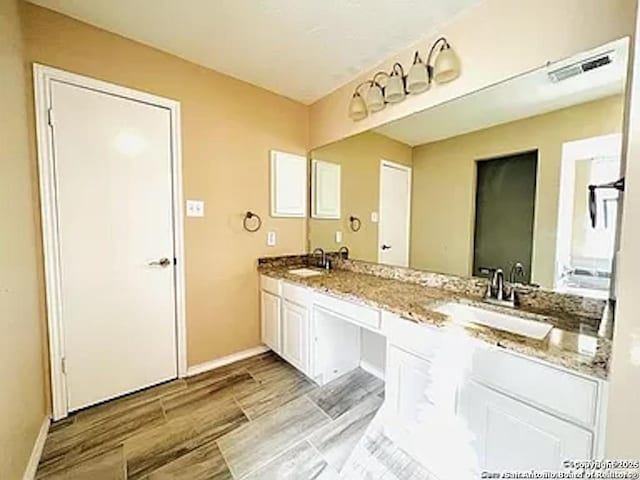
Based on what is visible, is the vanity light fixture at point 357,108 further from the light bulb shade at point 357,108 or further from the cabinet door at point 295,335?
the cabinet door at point 295,335

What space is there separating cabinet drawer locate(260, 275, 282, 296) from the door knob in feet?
2.62

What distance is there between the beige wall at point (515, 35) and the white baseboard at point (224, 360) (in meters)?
2.31

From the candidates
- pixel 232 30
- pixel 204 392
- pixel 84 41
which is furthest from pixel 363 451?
pixel 84 41

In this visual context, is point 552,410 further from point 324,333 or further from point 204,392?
point 204,392

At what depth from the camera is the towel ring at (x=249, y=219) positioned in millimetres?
2574

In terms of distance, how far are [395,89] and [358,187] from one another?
0.92 meters

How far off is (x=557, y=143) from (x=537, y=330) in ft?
3.06

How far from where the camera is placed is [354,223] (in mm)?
2736

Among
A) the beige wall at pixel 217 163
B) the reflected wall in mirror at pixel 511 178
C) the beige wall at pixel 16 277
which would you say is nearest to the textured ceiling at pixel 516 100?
the reflected wall in mirror at pixel 511 178

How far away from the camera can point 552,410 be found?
0.99 metres

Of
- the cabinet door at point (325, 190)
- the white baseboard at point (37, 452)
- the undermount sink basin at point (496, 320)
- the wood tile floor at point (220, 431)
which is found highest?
the cabinet door at point (325, 190)

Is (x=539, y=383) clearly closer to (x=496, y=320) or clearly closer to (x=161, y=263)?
(x=496, y=320)

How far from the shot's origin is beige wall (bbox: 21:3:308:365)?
198cm

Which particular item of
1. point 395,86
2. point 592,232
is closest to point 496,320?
point 592,232
